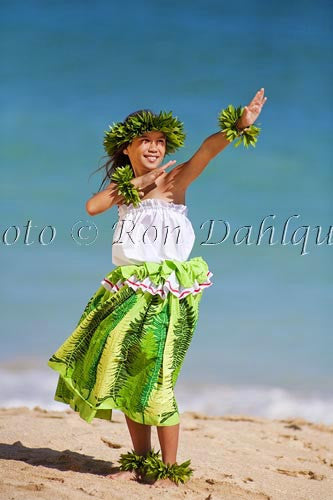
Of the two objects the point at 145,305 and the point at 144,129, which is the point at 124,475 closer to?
the point at 145,305

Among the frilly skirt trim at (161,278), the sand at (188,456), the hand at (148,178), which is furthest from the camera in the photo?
the hand at (148,178)

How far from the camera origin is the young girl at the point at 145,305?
3410 mm

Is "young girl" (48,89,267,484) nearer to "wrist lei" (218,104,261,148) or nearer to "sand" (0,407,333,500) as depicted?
"wrist lei" (218,104,261,148)

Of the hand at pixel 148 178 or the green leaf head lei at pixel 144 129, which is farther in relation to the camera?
the green leaf head lei at pixel 144 129

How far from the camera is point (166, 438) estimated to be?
3422 mm

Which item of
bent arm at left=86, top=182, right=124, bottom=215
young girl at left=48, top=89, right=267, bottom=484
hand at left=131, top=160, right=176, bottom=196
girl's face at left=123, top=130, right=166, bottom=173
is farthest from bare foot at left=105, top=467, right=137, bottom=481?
girl's face at left=123, top=130, right=166, bottom=173

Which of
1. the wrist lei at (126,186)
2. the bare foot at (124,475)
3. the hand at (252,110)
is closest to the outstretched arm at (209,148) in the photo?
the hand at (252,110)

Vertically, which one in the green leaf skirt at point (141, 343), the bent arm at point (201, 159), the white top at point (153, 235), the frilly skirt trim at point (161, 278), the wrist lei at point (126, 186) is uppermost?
the bent arm at point (201, 159)

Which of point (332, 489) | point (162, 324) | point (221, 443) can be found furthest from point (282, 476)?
point (162, 324)

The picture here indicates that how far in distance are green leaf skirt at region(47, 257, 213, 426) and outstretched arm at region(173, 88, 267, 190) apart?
433 millimetres

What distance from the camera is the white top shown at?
351 cm

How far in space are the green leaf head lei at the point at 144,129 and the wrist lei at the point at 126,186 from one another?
0.21 metres

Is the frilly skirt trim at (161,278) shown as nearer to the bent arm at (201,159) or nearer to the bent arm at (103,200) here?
the bent arm at (103,200)

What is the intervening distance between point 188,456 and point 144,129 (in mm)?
1949
